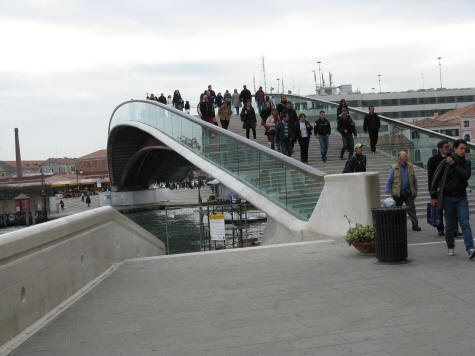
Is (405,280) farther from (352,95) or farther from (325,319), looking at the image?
(352,95)

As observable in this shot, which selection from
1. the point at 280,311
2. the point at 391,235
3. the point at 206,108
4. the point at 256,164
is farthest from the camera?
the point at 206,108

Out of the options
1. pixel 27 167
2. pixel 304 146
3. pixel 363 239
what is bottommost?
pixel 363 239

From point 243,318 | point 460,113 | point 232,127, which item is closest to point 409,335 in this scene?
point 243,318

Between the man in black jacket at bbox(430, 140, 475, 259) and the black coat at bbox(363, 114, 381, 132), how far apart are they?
→ 1015 cm

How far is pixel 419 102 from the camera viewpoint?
3127 inches

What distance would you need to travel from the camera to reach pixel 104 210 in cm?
853

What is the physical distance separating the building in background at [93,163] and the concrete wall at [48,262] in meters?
125

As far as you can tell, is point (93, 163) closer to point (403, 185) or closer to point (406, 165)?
point (406, 165)

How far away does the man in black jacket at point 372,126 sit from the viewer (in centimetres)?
1725

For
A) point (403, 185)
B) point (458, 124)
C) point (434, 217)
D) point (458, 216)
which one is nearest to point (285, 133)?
point (403, 185)

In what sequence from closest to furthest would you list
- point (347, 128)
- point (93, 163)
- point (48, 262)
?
point (48, 262) → point (347, 128) → point (93, 163)

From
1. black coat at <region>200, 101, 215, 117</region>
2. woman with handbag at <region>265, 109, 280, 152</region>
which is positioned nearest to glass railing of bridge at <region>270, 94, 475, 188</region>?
woman with handbag at <region>265, 109, 280, 152</region>

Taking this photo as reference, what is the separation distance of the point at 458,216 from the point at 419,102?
7625 centimetres

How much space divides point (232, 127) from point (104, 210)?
56.0 ft
